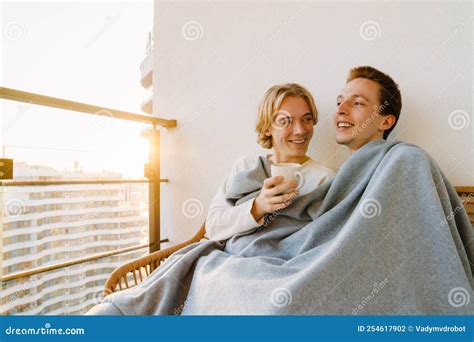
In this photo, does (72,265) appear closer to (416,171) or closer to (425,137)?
(416,171)

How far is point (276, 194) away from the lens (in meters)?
0.82

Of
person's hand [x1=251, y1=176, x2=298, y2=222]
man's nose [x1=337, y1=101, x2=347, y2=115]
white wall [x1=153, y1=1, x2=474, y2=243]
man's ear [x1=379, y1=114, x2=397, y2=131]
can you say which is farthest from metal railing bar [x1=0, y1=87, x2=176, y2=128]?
man's ear [x1=379, y1=114, x2=397, y2=131]

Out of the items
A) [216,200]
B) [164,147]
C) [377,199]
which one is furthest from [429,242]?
[164,147]

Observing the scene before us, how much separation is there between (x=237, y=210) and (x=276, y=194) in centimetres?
18

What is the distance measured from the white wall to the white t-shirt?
21 centimetres

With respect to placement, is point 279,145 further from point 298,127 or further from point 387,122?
point 387,122

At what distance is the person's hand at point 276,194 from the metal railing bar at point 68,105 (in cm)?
74

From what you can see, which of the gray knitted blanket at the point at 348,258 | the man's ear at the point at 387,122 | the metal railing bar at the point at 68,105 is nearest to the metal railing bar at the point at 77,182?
the metal railing bar at the point at 68,105

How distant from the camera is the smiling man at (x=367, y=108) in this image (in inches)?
39.3

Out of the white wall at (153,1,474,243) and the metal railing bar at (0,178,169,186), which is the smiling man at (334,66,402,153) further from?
the metal railing bar at (0,178,169,186)

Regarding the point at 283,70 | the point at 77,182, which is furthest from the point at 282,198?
the point at 77,182

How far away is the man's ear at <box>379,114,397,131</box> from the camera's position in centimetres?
101

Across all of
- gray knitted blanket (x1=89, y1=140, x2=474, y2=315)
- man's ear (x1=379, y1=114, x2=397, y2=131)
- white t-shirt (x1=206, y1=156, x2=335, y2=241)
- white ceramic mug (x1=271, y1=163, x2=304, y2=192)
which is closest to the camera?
gray knitted blanket (x1=89, y1=140, x2=474, y2=315)

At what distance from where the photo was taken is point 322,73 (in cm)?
125
